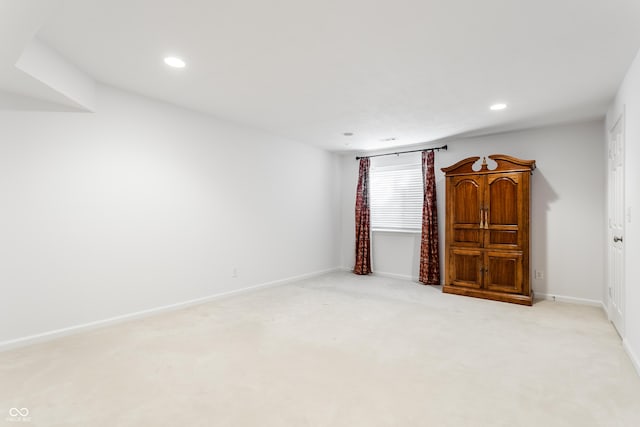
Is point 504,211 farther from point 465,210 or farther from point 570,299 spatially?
point 570,299

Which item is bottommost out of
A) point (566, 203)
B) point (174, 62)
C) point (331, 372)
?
point (331, 372)

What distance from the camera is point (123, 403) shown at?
2.02 metres

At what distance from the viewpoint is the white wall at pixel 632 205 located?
2.55m

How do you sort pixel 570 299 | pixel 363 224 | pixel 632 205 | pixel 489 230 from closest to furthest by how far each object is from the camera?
pixel 632 205 < pixel 570 299 < pixel 489 230 < pixel 363 224

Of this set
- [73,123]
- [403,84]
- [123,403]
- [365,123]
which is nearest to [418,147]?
[365,123]

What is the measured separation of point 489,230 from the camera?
456 cm

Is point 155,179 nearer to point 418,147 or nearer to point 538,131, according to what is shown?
point 418,147

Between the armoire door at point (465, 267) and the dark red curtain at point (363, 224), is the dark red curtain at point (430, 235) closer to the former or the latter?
the armoire door at point (465, 267)

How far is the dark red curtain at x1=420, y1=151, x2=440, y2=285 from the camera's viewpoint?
5.46 m

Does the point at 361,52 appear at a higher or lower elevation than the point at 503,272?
higher

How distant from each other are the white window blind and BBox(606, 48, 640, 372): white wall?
3.03 meters

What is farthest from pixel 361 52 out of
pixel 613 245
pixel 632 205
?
pixel 613 245

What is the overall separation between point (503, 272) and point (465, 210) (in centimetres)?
95

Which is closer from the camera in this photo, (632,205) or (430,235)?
(632,205)
